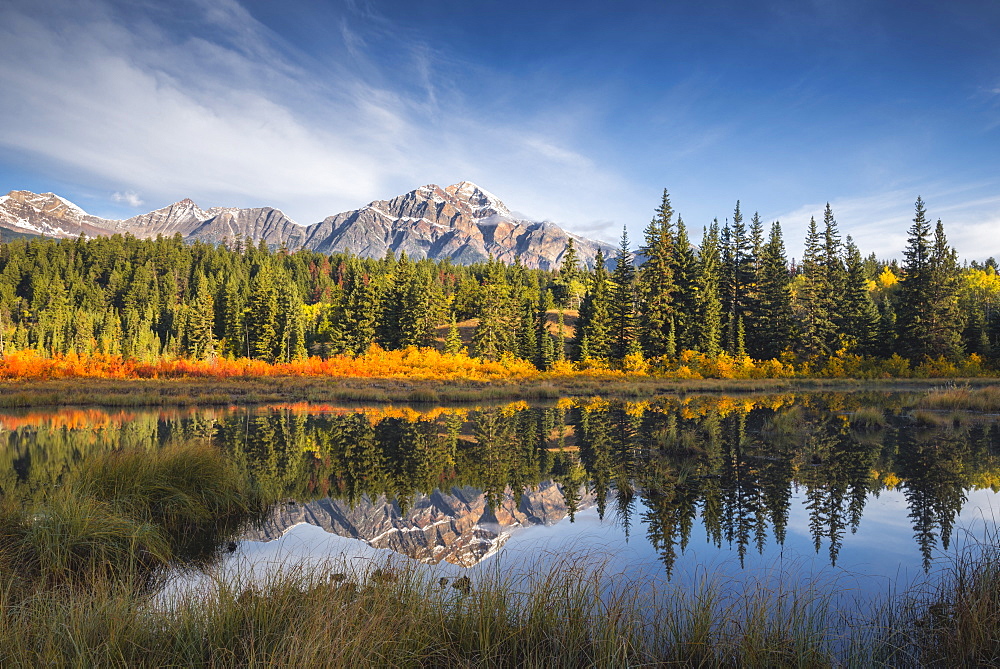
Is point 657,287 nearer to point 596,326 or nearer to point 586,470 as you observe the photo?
point 596,326

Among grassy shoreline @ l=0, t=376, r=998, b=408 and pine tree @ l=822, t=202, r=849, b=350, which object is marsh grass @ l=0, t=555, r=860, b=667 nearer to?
grassy shoreline @ l=0, t=376, r=998, b=408

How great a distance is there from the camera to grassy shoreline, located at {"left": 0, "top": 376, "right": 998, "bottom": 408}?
32.2m

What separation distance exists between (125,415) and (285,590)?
88.1 feet

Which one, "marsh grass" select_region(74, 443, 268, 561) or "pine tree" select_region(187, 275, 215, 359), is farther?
"pine tree" select_region(187, 275, 215, 359)

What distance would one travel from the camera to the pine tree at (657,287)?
174 feet

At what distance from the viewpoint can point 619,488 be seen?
1047 cm

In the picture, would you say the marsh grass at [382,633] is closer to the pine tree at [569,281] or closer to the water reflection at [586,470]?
the water reflection at [586,470]

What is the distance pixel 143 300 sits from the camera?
111312mm

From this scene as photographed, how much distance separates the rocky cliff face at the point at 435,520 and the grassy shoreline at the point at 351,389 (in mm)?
23100

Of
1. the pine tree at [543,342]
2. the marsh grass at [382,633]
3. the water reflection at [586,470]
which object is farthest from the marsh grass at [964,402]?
the pine tree at [543,342]

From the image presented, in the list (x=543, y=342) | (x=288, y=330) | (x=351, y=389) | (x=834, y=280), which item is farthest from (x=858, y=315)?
(x=288, y=330)

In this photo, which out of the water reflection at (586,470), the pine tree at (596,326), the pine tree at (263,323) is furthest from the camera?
the pine tree at (263,323)

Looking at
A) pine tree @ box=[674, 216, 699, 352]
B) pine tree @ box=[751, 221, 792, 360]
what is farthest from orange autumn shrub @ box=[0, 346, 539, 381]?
pine tree @ box=[751, 221, 792, 360]

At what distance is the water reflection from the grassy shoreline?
9.32 m
